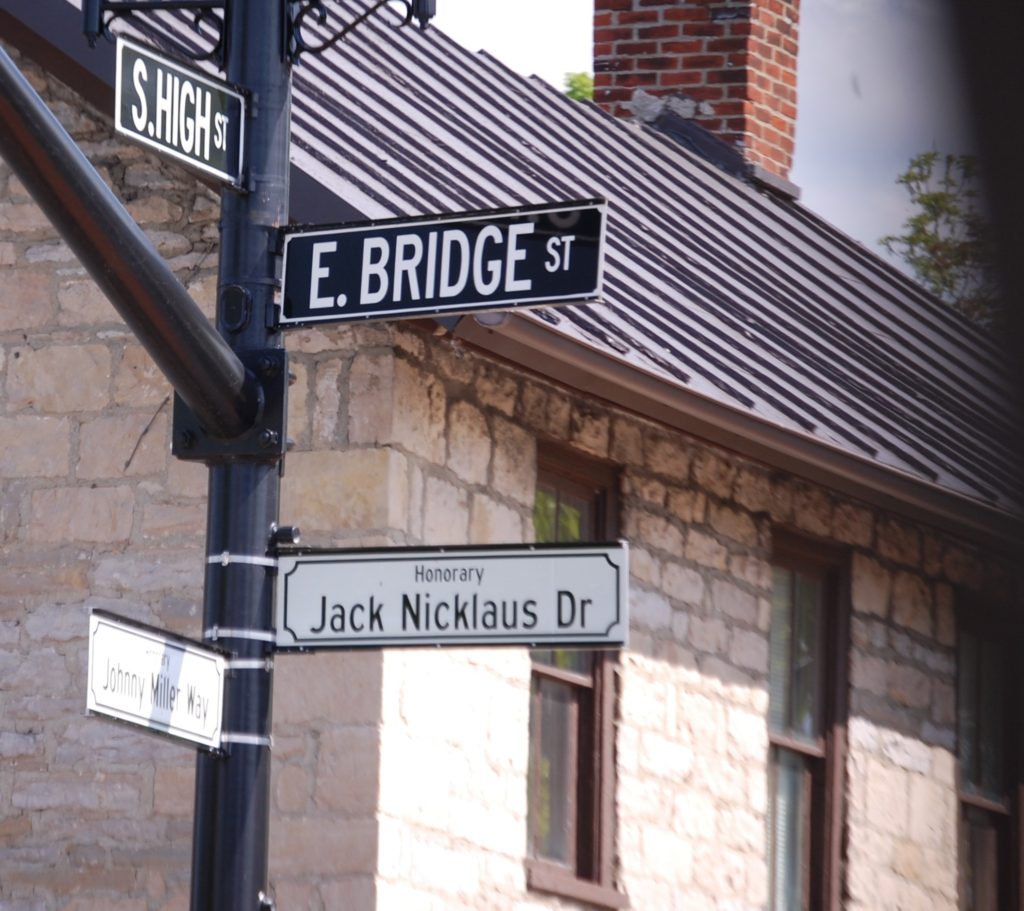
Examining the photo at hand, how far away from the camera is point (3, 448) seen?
7391mm

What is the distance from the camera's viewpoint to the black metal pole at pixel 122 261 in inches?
135

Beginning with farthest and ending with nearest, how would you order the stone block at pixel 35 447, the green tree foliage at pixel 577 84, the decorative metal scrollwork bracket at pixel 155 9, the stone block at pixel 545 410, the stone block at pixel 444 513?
the green tree foliage at pixel 577 84
the stone block at pixel 545 410
the stone block at pixel 35 447
the stone block at pixel 444 513
the decorative metal scrollwork bracket at pixel 155 9

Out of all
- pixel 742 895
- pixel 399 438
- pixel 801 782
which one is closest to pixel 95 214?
pixel 399 438

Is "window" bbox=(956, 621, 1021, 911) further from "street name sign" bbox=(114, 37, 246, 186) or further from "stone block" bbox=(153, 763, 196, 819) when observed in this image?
"street name sign" bbox=(114, 37, 246, 186)

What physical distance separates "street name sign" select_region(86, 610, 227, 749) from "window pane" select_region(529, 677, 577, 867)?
3736mm

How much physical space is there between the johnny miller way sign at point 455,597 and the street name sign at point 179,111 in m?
0.90

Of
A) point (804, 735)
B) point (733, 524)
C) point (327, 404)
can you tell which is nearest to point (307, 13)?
point (327, 404)

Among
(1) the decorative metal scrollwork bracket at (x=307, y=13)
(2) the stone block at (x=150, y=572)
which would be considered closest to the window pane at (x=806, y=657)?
(2) the stone block at (x=150, y=572)

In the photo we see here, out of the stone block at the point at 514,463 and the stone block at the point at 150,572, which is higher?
the stone block at the point at 514,463

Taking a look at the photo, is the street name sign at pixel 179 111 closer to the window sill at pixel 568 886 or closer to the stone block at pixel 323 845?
the stone block at pixel 323 845

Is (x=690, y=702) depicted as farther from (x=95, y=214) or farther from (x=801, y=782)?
(x=95, y=214)

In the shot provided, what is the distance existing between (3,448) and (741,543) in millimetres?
3346

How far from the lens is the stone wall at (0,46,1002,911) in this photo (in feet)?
21.9

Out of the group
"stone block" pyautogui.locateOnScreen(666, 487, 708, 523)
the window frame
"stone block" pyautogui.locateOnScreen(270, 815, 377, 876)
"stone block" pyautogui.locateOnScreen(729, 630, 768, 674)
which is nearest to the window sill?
"stone block" pyautogui.locateOnScreen(270, 815, 377, 876)
